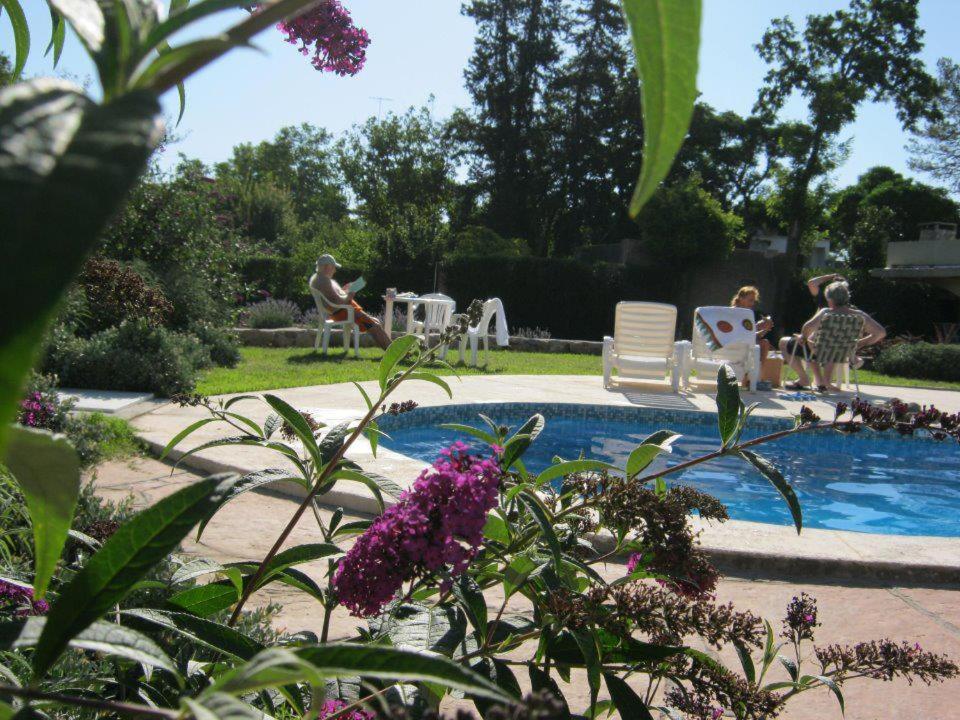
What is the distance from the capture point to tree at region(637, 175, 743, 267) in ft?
72.4

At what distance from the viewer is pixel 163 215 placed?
1065cm

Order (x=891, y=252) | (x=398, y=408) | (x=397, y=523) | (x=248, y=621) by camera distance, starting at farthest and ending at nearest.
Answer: (x=891, y=252) < (x=248, y=621) < (x=398, y=408) < (x=397, y=523)

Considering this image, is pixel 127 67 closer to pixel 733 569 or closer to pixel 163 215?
pixel 733 569

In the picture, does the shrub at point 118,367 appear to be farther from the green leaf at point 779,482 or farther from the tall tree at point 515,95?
the tall tree at point 515,95

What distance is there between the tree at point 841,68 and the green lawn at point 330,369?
1513cm

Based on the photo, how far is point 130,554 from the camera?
0.48 m

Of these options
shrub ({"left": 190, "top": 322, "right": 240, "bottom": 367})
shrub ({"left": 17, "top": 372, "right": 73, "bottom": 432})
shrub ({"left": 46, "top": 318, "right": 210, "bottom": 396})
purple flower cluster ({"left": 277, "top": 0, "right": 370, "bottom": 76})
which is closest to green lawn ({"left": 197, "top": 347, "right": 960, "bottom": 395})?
shrub ({"left": 190, "top": 322, "right": 240, "bottom": 367})

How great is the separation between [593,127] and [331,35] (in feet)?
110

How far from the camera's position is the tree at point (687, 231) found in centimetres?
2208

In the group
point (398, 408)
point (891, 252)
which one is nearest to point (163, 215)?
point (398, 408)

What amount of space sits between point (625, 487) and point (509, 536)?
193 mm

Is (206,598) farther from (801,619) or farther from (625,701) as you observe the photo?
(801,619)

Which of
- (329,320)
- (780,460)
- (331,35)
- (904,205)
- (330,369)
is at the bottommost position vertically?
(780,460)

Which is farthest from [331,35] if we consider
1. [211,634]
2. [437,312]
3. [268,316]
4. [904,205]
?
[904,205]
